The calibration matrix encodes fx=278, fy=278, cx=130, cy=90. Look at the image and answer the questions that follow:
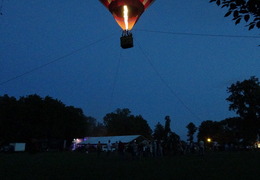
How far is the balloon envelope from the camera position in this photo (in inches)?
375

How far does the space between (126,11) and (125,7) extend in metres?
0.17

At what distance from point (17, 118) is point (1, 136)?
421 centimetres

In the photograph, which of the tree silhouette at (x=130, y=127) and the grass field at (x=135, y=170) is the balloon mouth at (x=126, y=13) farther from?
the tree silhouette at (x=130, y=127)

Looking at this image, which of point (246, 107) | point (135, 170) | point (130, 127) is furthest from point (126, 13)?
point (130, 127)

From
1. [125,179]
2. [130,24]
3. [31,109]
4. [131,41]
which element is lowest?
[125,179]

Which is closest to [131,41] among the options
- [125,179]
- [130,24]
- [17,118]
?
[130,24]

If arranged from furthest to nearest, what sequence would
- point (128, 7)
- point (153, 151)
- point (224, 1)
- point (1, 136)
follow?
1. point (1, 136)
2. point (153, 151)
3. point (128, 7)
4. point (224, 1)

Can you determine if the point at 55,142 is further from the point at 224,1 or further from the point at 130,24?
the point at 224,1

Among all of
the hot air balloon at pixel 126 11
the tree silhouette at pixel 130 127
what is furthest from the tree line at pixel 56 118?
the hot air balloon at pixel 126 11

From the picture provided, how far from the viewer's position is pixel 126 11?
978 cm

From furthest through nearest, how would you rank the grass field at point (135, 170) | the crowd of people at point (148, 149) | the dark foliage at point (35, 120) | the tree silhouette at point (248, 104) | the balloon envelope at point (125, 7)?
1. the dark foliage at point (35, 120)
2. the tree silhouette at point (248, 104)
3. the crowd of people at point (148, 149)
4. the balloon envelope at point (125, 7)
5. the grass field at point (135, 170)

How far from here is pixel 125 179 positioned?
8320 millimetres

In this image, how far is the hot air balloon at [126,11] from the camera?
9539 millimetres

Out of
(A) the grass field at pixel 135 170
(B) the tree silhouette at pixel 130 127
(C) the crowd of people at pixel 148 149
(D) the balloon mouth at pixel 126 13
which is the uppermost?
(B) the tree silhouette at pixel 130 127
